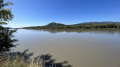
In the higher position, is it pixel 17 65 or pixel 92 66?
pixel 17 65

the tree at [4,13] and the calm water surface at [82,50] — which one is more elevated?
the tree at [4,13]

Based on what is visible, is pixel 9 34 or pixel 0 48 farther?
pixel 9 34

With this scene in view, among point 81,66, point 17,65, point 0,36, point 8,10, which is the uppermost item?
point 8,10

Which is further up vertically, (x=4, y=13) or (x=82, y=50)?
(x=4, y=13)

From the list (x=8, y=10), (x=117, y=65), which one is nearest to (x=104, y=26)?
(x=117, y=65)

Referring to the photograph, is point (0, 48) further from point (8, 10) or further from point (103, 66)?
point (103, 66)

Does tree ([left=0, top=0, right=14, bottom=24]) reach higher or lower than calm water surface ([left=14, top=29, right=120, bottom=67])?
higher

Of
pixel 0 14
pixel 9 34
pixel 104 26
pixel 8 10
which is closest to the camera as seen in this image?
pixel 0 14

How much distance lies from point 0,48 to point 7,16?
59.1 inches

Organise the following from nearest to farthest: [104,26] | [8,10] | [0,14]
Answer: [0,14] → [8,10] → [104,26]

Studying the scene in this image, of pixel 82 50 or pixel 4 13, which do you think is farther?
pixel 82 50

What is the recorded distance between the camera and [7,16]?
10.0 feet

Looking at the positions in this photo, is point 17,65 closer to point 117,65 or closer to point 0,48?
point 0,48

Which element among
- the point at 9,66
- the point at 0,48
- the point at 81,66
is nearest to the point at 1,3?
the point at 0,48
